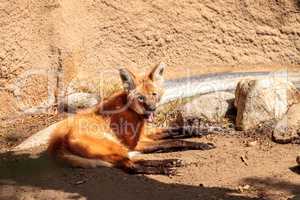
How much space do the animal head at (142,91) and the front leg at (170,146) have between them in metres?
0.32

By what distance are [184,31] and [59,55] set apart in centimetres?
173

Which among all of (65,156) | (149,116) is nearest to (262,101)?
(149,116)

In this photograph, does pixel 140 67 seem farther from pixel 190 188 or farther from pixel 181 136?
pixel 190 188

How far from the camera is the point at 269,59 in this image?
25.0 feet

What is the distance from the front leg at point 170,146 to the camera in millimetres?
5582

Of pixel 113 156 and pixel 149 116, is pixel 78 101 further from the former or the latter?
pixel 113 156

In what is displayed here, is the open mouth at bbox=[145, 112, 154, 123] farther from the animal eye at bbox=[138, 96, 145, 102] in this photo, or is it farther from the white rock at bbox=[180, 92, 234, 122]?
the white rock at bbox=[180, 92, 234, 122]

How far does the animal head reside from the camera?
548 centimetres

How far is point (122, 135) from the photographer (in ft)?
18.3

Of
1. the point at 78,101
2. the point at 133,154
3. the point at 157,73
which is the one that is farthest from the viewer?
the point at 78,101

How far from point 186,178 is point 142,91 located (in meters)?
1.07

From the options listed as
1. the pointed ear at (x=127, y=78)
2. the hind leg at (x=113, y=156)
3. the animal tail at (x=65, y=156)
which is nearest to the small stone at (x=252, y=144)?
the hind leg at (x=113, y=156)

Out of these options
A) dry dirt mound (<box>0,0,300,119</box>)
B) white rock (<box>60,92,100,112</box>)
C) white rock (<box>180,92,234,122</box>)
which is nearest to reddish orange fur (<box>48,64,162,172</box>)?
white rock (<box>180,92,234,122</box>)

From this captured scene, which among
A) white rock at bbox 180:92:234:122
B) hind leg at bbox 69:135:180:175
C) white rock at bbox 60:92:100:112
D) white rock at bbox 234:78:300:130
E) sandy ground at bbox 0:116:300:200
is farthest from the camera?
white rock at bbox 60:92:100:112
